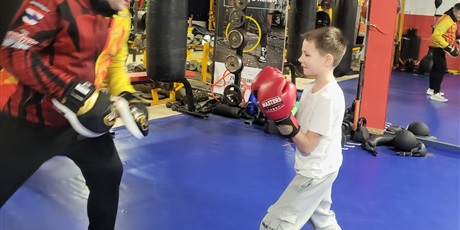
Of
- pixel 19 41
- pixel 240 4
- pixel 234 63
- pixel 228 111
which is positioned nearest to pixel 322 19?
pixel 240 4

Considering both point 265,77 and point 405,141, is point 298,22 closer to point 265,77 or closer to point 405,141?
point 405,141

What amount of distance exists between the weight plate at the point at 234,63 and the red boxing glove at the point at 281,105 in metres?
3.42

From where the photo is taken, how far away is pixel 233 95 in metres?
5.76

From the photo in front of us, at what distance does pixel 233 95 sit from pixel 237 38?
0.71m

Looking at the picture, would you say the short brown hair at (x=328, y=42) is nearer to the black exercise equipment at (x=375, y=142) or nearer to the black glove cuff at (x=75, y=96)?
the black glove cuff at (x=75, y=96)

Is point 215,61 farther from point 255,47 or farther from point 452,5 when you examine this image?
point 452,5

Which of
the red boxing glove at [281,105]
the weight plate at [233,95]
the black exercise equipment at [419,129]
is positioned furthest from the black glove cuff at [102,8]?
the black exercise equipment at [419,129]

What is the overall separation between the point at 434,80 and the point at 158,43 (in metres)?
3.80

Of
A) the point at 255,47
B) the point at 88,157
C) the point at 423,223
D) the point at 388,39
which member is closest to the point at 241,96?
the point at 255,47

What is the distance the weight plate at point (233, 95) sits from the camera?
5673mm

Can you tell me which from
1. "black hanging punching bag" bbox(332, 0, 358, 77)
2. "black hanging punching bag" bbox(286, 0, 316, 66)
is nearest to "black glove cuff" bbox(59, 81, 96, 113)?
"black hanging punching bag" bbox(286, 0, 316, 66)

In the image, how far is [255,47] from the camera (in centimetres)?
614

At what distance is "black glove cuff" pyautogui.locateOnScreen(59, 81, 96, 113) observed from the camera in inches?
65.3

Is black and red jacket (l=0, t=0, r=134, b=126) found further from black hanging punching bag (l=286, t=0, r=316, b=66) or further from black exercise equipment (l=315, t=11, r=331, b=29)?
black exercise equipment (l=315, t=11, r=331, b=29)
